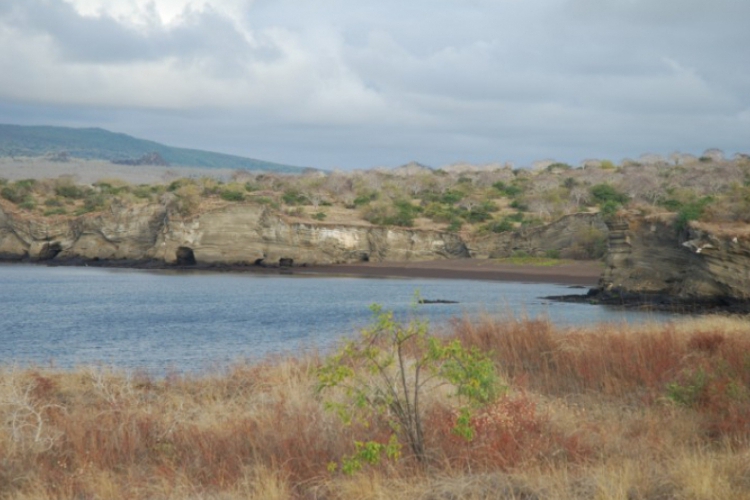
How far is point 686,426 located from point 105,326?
26.7 metres

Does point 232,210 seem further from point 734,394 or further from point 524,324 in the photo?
point 734,394

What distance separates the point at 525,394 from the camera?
1285 centimetres

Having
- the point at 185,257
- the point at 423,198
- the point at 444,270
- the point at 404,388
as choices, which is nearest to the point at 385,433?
the point at 404,388

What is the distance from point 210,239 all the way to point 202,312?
29.5 metres

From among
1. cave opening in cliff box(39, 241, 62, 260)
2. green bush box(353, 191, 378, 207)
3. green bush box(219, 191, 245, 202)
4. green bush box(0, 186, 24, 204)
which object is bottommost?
cave opening in cliff box(39, 241, 62, 260)

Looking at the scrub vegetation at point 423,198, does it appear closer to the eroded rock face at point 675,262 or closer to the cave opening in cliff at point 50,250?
the cave opening in cliff at point 50,250

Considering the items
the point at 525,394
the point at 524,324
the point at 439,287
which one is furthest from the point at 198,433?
the point at 439,287

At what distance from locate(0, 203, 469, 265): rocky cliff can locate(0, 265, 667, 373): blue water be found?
10.1ft

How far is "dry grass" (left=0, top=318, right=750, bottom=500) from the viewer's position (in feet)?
29.9

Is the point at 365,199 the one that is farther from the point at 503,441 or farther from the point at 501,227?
the point at 503,441

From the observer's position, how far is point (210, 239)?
68.5 meters

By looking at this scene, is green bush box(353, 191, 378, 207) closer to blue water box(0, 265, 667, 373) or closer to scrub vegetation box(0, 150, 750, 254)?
scrub vegetation box(0, 150, 750, 254)

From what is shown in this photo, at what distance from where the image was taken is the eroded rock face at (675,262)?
34594 millimetres

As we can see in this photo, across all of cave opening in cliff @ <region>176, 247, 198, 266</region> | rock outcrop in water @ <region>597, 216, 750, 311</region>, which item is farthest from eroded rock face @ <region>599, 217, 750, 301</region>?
cave opening in cliff @ <region>176, 247, 198, 266</region>
